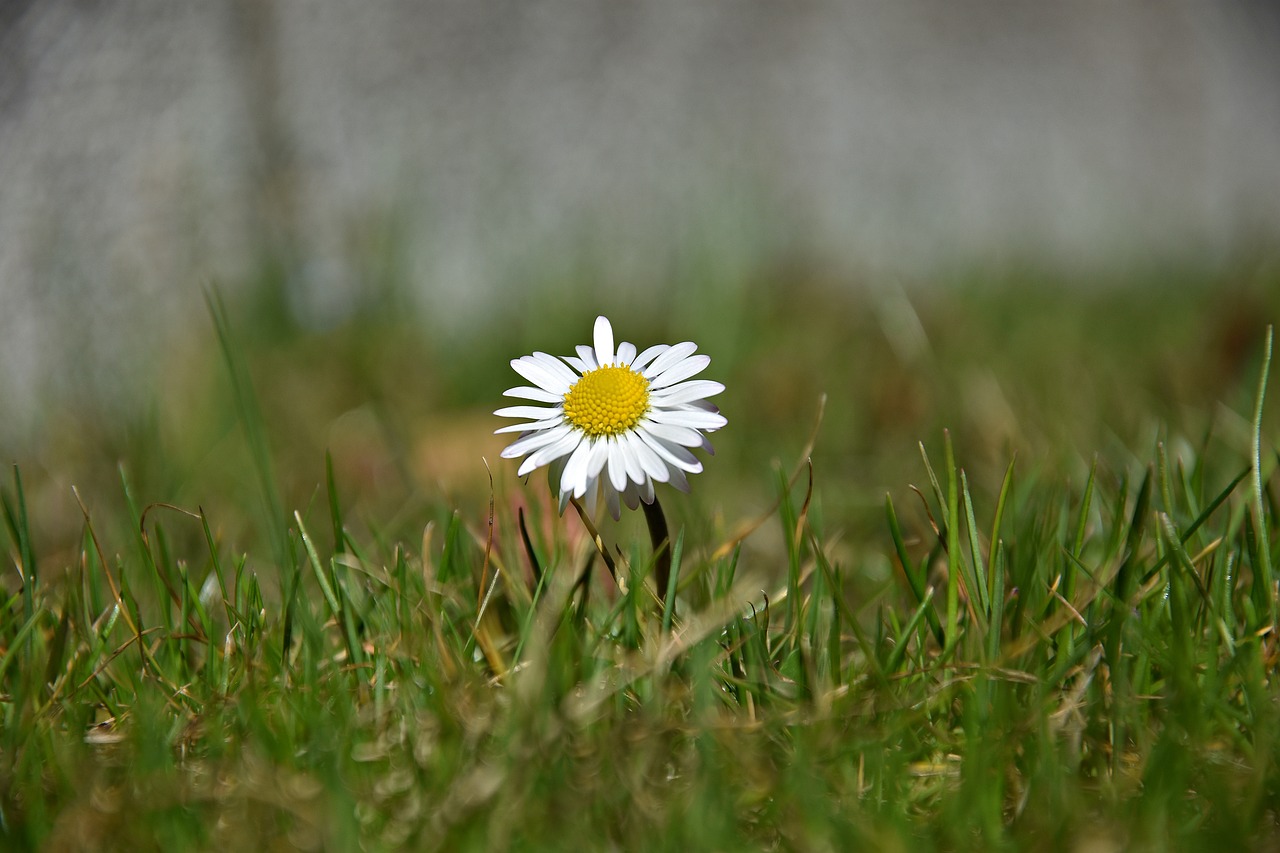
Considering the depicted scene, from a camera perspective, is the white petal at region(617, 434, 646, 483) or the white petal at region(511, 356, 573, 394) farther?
the white petal at region(511, 356, 573, 394)

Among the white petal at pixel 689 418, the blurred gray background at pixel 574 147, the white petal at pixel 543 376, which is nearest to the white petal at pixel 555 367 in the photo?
the white petal at pixel 543 376

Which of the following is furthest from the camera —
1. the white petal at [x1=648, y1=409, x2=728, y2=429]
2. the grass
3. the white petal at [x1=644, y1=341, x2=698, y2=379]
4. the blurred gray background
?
the blurred gray background

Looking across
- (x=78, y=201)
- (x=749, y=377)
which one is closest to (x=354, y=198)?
(x=78, y=201)

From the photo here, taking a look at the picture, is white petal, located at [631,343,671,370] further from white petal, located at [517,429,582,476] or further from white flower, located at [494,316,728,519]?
white petal, located at [517,429,582,476]

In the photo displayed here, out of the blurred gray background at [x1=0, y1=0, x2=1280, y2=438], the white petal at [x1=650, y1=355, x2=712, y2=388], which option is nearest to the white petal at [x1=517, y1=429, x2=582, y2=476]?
the white petal at [x1=650, y1=355, x2=712, y2=388]

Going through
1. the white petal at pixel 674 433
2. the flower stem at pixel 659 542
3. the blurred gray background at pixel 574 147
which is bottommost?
the flower stem at pixel 659 542

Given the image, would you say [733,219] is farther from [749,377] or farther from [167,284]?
[167,284]

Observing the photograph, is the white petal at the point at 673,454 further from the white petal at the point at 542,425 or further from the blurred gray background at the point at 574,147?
the blurred gray background at the point at 574,147

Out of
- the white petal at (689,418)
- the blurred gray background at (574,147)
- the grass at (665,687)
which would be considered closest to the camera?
the grass at (665,687)

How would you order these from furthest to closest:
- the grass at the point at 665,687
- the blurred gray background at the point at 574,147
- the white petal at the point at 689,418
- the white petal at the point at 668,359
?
1. the blurred gray background at the point at 574,147
2. the white petal at the point at 668,359
3. the white petal at the point at 689,418
4. the grass at the point at 665,687
